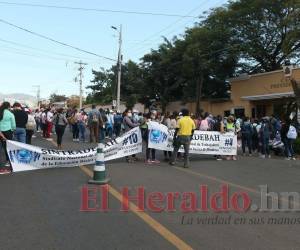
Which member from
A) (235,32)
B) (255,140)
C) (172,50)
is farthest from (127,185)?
(172,50)

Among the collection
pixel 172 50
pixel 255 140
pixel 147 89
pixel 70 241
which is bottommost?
pixel 70 241

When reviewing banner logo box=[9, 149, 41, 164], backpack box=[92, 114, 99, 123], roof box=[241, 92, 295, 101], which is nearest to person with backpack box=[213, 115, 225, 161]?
backpack box=[92, 114, 99, 123]

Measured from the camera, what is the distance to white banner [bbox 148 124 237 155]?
16125 mm

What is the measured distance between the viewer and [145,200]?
905 centimetres

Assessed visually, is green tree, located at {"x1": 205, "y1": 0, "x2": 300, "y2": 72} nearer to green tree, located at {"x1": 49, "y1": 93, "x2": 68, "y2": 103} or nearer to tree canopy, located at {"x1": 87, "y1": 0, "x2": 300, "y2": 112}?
tree canopy, located at {"x1": 87, "y1": 0, "x2": 300, "y2": 112}

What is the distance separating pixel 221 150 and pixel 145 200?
880cm

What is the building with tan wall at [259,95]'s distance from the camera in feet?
107

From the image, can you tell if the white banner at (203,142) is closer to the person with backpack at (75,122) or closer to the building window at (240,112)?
the person with backpack at (75,122)

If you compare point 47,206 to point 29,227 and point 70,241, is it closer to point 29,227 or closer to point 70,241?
point 29,227

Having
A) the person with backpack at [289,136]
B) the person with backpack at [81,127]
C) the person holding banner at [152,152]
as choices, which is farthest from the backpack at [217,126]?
the person with backpack at [81,127]

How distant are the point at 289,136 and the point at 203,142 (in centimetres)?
364

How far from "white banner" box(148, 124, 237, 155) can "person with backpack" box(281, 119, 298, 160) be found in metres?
2.32

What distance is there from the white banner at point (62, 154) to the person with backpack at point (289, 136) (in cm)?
613

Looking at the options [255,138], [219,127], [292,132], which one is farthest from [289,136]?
[219,127]
